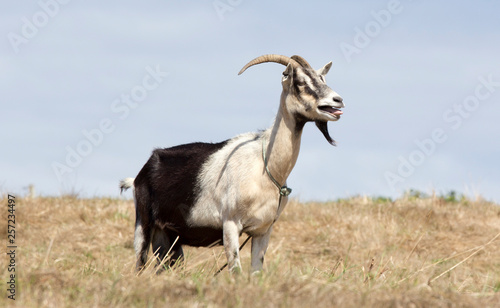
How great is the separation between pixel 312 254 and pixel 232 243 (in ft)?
16.5

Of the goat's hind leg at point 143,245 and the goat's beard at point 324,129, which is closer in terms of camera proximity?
the goat's beard at point 324,129

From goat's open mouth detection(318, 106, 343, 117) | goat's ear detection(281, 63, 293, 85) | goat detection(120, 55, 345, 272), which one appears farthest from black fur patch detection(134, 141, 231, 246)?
goat's open mouth detection(318, 106, 343, 117)

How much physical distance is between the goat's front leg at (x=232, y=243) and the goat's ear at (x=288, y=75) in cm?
148

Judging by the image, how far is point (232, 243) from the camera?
6477 millimetres

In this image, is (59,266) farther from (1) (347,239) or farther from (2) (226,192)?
(1) (347,239)

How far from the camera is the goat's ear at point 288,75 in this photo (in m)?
6.46

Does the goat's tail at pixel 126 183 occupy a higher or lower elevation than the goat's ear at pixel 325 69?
lower

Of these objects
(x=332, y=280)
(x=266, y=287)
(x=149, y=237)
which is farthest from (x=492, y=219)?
(x=266, y=287)

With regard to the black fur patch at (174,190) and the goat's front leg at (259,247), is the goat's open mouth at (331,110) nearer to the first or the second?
the goat's front leg at (259,247)

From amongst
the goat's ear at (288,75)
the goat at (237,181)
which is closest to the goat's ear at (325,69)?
the goat at (237,181)

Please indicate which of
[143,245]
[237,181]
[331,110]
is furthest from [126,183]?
[331,110]

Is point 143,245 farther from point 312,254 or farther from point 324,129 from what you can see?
point 312,254

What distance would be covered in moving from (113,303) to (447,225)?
9.23m

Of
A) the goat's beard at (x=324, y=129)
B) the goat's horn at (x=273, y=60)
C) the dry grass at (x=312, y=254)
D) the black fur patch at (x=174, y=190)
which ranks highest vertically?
the goat's horn at (x=273, y=60)
